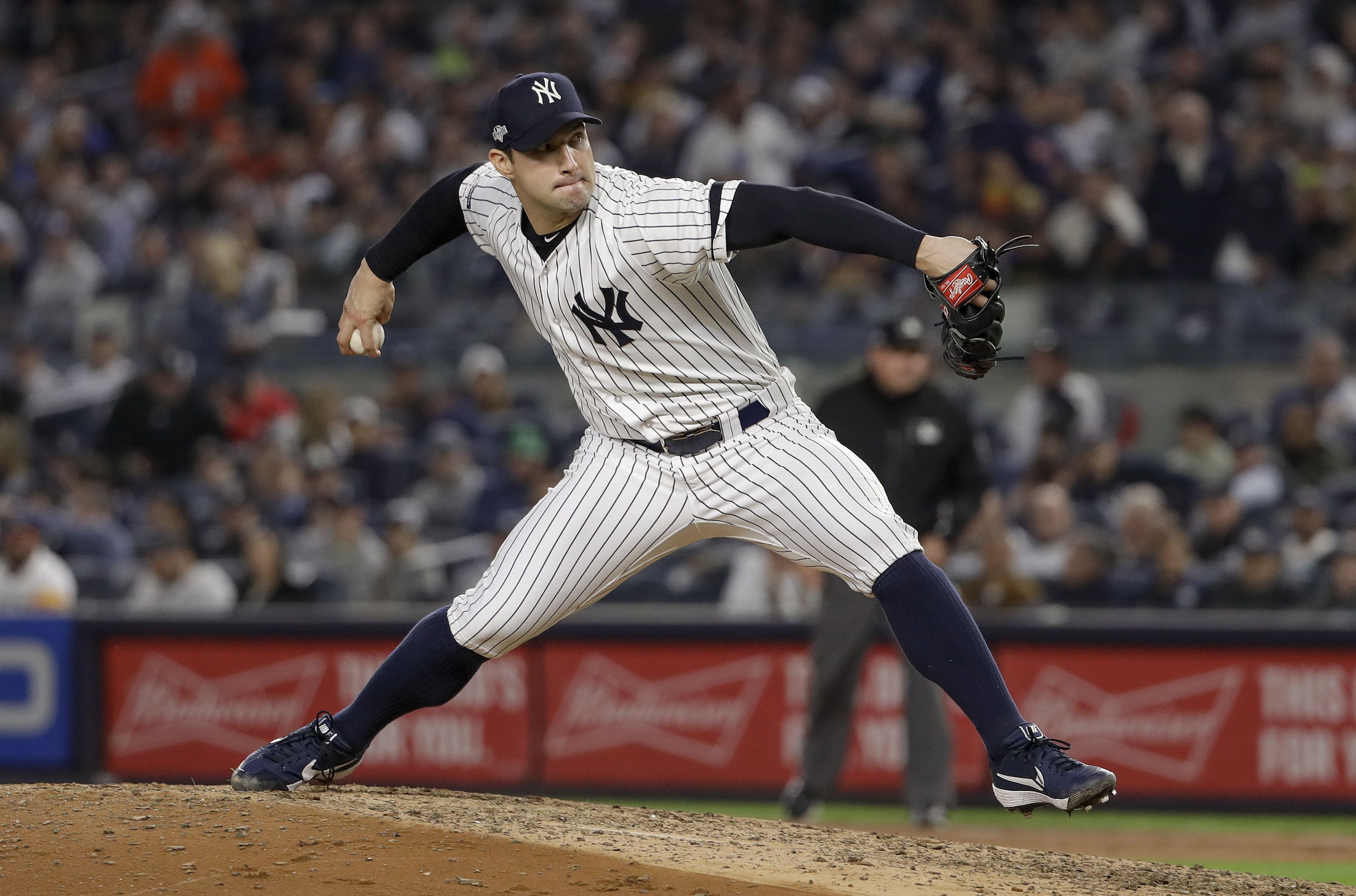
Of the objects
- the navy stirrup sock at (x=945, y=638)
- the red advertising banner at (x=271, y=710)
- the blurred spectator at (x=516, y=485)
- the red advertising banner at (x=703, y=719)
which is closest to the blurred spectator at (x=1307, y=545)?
the red advertising banner at (x=703, y=719)

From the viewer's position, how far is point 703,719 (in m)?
8.80

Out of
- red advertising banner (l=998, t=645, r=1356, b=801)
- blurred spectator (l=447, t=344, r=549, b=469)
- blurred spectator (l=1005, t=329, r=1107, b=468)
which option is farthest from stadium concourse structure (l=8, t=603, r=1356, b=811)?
blurred spectator (l=447, t=344, r=549, b=469)

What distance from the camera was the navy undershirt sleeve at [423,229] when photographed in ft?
15.1

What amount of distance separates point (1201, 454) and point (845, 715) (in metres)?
3.53

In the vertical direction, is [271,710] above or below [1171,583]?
below

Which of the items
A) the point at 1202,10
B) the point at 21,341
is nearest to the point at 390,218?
the point at 21,341

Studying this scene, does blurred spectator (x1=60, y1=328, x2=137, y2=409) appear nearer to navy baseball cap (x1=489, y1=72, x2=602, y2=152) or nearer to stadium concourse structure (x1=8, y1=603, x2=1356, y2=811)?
stadium concourse structure (x1=8, y1=603, x2=1356, y2=811)

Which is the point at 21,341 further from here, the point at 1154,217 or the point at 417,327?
the point at 1154,217

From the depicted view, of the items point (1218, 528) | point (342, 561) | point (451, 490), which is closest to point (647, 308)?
point (1218, 528)

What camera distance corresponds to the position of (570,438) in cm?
1071

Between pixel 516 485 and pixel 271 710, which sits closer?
pixel 271 710

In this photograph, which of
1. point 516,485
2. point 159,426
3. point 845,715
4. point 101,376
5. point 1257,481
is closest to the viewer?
point 845,715

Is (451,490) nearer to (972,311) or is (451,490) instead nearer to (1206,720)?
(1206,720)

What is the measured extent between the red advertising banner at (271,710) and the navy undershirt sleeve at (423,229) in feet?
14.7
